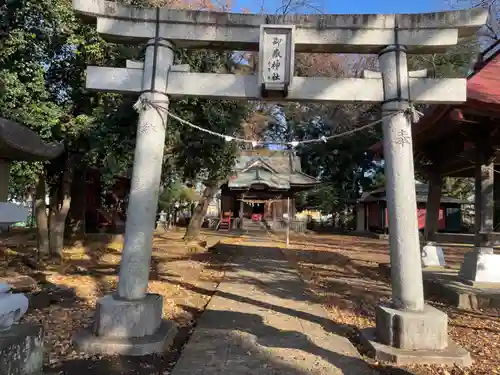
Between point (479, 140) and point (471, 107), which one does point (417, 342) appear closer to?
point (471, 107)

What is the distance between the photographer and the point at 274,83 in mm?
5711

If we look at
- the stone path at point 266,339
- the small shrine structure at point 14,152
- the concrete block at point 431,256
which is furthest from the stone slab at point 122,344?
the concrete block at point 431,256

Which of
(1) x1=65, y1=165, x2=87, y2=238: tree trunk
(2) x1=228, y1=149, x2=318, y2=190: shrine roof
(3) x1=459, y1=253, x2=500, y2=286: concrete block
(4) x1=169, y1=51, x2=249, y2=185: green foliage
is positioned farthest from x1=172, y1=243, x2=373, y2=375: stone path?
(2) x1=228, y1=149, x2=318, y2=190: shrine roof

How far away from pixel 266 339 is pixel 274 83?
335cm

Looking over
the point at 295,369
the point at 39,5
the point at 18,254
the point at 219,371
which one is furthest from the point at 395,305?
the point at 18,254

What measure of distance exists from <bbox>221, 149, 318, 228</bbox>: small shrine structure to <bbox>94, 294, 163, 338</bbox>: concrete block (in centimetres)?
2501

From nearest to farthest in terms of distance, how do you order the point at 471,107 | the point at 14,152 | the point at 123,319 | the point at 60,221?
the point at 14,152 < the point at 123,319 < the point at 471,107 < the point at 60,221

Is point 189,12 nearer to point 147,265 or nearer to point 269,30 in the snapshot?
point 269,30

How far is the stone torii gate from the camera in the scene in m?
5.57

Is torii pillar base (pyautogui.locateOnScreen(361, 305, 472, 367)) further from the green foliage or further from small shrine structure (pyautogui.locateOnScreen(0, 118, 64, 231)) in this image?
the green foliage

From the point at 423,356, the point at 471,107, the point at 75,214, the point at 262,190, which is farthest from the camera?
the point at 262,190

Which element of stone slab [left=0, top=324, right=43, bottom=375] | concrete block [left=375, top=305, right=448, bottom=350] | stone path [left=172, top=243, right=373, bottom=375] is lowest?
stone path [left=172, top=243, right=373, bottom=375]

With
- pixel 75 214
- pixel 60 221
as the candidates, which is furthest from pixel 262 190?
pixel 60 221

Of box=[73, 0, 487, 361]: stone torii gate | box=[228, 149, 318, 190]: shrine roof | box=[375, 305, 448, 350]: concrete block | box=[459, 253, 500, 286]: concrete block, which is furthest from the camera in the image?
box=[228, 149, 318, 190]: shrine roof
